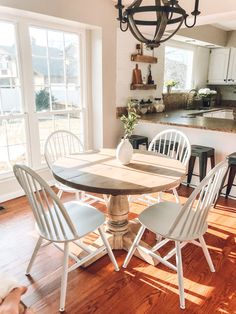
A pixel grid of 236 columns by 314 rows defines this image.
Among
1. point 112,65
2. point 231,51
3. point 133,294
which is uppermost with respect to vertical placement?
point 231,51

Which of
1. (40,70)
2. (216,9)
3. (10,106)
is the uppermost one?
(216,9)

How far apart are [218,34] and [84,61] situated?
136 inches

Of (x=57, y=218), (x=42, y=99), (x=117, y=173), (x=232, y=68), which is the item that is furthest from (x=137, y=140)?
(x=232, y=68)

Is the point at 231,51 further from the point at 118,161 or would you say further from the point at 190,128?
the point at 118,161

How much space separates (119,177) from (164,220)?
44 centimetres

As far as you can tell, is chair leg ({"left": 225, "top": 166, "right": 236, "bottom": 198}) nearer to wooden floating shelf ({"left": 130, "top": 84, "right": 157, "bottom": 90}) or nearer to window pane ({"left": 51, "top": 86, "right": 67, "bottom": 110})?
wooden floating shelf ({"left": 130, "top": 84, "right": 157, "bottom": 90})

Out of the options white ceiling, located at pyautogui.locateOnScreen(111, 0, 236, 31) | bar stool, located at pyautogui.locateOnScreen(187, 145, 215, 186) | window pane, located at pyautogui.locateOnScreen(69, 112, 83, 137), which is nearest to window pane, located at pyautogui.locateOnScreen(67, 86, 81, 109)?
window pane, located at pyautogui.locateOnScreen(69, 112, 83, 137)

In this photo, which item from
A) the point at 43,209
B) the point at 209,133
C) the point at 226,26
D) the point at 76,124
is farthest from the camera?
the point at 226,26

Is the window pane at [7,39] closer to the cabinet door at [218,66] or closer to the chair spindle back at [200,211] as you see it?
the chair spindle back at [200,211]

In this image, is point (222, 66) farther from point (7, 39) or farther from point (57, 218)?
point (57, 218)

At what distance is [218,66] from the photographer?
19.7 feet

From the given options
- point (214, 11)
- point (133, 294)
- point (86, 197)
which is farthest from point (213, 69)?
point (133, 294)

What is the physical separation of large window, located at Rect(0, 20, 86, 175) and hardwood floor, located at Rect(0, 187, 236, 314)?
3.96 feet

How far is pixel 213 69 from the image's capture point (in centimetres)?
610
